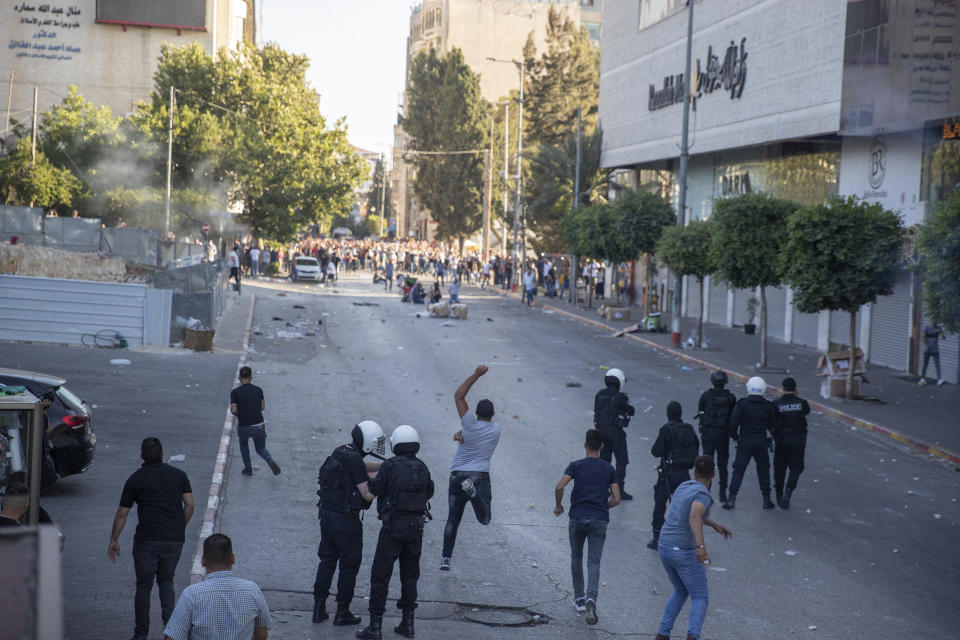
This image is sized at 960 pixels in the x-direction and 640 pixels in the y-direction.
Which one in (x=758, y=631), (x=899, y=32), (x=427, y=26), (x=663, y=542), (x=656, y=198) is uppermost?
(x=427, y=26)

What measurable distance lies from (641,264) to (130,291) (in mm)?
31247

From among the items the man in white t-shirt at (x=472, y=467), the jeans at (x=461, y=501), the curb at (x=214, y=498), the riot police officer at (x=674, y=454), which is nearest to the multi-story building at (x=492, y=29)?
the curb at (x=214, y=498)

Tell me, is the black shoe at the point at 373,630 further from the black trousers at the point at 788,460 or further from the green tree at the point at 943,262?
the green tree at the point at 943,262

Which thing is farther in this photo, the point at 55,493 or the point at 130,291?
Result: the point at 130,291

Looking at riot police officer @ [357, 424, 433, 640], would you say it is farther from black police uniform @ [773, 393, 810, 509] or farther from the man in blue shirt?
black police uniform @ [773, 393, 810, 509]

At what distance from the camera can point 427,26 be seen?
12256cm

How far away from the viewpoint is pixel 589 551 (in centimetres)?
869

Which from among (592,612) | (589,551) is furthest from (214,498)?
(592,612)

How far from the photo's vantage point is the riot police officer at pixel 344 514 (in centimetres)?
812

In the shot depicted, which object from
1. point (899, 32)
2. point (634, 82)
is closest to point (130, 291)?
point (899, 32)

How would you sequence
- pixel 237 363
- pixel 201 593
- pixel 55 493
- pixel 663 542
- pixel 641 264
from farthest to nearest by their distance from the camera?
1. pixel 641 264
2. pixel 237 363
3. pixel 55 493
4. pixel 663 542
5. pixel 201 593

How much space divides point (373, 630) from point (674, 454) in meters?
3.88

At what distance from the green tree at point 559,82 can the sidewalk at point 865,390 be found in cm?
4429

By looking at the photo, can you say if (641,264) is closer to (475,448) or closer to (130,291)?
(130,291)
